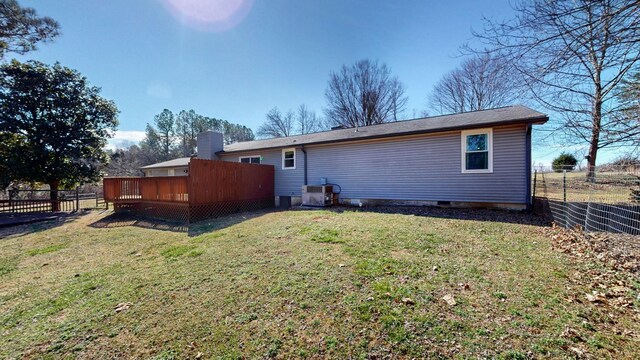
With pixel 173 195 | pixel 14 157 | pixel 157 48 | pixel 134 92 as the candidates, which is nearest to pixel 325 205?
pixel 173 195

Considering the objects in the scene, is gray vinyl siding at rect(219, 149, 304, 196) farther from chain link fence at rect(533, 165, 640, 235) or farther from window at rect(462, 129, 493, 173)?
chain link fence at rect(533, 165, 640, 235)

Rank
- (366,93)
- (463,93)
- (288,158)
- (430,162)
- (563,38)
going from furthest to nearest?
(366,93) < (463,93) < (288,158) < (430,162) < (563,38)

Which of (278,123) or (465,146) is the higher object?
(278,123)

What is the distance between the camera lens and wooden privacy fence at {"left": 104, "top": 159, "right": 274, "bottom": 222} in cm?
858

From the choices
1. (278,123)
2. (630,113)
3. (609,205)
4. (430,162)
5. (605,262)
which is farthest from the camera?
(278,123)

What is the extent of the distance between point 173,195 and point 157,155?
119 feet

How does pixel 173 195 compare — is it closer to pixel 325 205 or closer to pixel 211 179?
pixel 211 179

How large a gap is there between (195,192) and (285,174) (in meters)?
4.67

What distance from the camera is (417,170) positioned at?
9242 millimetres

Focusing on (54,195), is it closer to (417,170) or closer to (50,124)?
(50,124)

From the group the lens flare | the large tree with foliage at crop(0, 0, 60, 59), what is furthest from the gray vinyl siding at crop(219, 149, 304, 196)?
the large tree with foliage at crop(0, 0, 60, 59)

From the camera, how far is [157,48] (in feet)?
32.2

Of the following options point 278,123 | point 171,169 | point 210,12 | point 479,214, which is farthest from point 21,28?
point 278,123

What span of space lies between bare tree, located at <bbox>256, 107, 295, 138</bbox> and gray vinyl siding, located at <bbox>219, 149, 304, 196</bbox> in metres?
23.3
